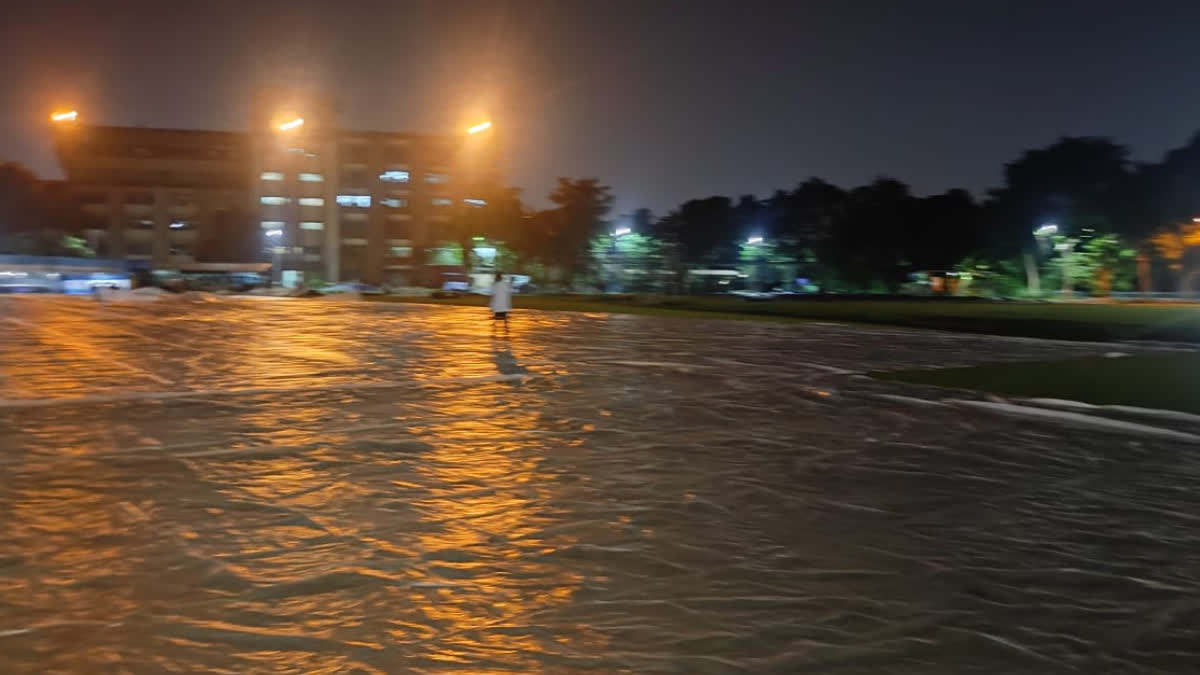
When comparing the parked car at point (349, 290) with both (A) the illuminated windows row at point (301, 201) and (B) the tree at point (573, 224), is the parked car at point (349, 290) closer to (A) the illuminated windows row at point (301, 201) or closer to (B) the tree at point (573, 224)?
(B) the tree at point (573, 224)

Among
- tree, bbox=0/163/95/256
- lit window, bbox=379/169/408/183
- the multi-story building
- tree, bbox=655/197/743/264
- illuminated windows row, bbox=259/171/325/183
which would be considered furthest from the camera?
lit window, bbox=379/169/408/183

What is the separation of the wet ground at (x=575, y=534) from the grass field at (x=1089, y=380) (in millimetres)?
2185

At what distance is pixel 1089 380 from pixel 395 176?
97446 mm

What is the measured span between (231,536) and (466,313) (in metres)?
30.4

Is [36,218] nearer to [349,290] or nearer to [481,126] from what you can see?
[349,290]

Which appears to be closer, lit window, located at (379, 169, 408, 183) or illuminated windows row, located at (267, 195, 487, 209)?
illuminated windows row, located at (267, 195, 487, 209)

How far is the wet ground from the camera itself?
4773mm

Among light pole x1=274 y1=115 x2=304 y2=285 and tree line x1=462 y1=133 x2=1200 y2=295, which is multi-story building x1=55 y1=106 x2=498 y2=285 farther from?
tree line x1=462 y1=133 x2=1200 y2=295

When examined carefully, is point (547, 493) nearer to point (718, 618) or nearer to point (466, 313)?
point (718, 618)

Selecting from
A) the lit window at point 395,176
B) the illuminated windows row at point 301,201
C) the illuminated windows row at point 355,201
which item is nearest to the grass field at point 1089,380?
the illuminated windows row at point 355,201

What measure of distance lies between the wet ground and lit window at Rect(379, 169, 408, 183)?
95363 millimetres

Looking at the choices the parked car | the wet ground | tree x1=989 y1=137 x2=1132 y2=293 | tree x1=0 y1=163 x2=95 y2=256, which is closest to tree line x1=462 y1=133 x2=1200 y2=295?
tree x1=989 y1=137 x2=1132 y2=293

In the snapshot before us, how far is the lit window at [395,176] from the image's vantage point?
107125 millimetres

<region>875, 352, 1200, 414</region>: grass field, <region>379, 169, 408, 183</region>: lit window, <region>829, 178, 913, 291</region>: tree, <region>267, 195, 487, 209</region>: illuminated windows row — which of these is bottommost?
<region>875, 352, 1200, 414</region>: grass field
